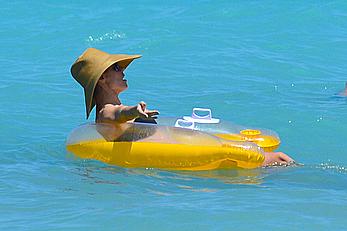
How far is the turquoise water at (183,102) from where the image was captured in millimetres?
4969

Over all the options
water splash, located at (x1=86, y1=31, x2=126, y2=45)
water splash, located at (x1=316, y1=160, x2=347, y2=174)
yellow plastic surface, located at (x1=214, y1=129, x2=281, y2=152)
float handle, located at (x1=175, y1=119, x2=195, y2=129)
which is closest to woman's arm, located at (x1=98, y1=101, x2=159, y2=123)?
float handle, located at (x1=175, y1=119, x2=195, y2=129)

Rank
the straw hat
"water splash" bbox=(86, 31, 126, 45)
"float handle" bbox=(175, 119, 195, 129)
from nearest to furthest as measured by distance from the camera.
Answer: the straw hat < "float handle" bbox=(175, 119, 195, 129) < "water splash" bbox=(86, 31, 126, 45)

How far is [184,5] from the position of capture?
14.3 meters

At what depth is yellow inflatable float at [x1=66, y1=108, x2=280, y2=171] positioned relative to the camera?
582 centimetres

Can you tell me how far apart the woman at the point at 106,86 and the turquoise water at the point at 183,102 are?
253 mm

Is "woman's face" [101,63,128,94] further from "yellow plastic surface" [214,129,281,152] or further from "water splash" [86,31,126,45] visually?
"water splash" [86,31,126,45]

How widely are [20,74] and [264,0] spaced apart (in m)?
5.96

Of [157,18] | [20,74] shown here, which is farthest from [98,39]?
[20,74]

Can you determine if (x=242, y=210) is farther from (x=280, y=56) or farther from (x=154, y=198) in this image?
(x=280, y=56)

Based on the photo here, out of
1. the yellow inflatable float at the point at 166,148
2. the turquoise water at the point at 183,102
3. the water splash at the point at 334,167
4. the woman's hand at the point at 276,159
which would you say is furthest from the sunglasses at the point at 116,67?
the water splash at the point at 334,167

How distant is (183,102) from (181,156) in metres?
2.61

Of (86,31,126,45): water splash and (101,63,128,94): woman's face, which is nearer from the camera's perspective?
(101,63,128,94): woman's face

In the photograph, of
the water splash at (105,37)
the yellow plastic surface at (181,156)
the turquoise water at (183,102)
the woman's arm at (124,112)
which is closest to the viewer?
the turquoise water at (183,102)

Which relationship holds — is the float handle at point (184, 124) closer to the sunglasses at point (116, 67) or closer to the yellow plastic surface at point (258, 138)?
the yellow plastic surface at point (258, 138)
